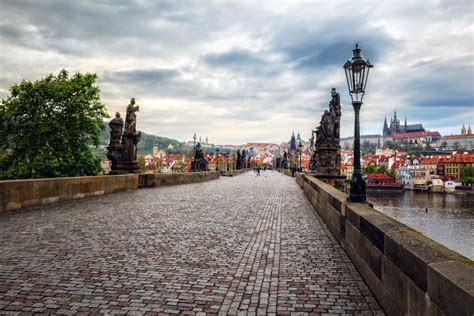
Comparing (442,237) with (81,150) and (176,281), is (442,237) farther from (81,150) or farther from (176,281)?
(176,281)

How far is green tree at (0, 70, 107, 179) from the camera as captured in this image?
2748 centimetres

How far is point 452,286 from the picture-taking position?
7.79ft

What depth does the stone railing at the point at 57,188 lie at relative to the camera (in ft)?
35.1

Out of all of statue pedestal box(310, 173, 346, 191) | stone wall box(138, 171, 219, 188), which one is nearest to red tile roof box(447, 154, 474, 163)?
stone wall box(138, 171, 219, 188)

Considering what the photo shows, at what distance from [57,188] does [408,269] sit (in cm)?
1226

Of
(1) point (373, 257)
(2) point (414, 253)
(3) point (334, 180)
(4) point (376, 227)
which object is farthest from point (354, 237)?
(3) point (334, 180)

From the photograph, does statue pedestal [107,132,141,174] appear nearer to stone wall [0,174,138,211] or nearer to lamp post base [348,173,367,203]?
stone wall [0,174,138,211]

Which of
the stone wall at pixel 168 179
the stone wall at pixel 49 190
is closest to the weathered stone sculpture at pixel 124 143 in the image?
the stone wall at pixel 168 179

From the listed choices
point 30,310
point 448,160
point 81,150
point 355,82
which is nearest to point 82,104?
point 81,150

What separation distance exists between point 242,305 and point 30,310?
2.08 m

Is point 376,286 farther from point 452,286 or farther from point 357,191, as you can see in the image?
point 357,191

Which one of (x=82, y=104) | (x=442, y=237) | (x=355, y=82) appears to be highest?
(x=82, y=104)

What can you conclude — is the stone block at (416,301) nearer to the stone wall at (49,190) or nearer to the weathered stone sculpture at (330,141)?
the stone wall at (49,190)

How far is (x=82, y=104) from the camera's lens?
29.0 m
